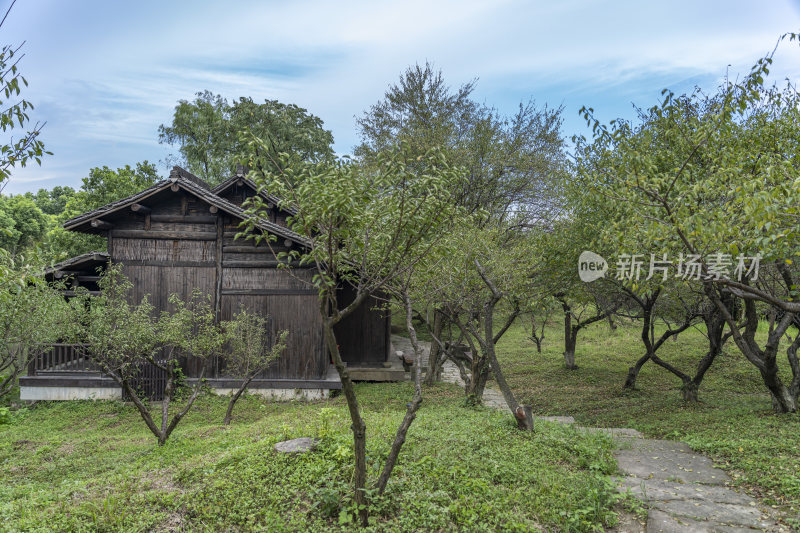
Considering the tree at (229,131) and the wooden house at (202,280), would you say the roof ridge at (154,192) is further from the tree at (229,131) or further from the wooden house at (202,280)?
the tree at (229,131)

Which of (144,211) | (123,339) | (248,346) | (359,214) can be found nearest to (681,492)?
(359,214)

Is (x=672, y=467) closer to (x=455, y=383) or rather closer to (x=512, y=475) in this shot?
(x=512, y=475)

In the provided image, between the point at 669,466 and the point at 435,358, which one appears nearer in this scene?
the point at 669,466

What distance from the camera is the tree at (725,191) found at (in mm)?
5273

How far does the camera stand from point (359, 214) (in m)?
4.52

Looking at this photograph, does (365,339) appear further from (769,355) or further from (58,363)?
(769,355)

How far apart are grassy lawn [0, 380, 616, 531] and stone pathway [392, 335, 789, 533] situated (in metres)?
0.34

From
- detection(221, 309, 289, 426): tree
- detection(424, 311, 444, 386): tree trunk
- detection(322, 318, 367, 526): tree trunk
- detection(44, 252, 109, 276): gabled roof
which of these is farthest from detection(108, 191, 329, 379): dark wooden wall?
detection(322, 318, 367, 526): tree trunk

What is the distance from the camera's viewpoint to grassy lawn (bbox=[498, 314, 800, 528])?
6383 millimetres

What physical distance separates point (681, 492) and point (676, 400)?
771 centimetres

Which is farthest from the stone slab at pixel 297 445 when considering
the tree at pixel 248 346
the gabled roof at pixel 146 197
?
the gabled roof at pixel 146 197

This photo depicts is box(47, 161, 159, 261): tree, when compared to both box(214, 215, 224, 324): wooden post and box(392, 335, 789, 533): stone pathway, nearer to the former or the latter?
box(214, 215, 224, 324): wooden post

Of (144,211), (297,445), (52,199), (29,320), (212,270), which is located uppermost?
(52,199)

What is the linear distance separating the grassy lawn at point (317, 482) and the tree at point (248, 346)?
249 cm
